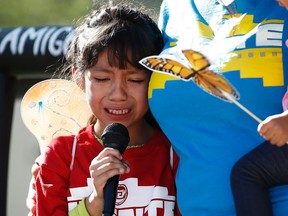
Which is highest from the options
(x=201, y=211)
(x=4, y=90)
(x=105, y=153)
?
(x=4, y=90)

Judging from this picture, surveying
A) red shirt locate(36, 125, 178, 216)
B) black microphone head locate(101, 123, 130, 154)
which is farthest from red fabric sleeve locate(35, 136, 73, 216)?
black microphone head locate(101, 123, 130, 154)

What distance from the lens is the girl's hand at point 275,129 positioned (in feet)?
5.44

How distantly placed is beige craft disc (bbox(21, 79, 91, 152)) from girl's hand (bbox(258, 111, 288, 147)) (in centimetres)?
87

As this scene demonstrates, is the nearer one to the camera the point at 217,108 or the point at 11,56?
the point at 217,108

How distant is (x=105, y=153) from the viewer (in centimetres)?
199

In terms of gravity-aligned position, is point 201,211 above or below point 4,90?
below

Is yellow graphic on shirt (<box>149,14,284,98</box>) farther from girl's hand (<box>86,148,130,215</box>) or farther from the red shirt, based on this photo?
the red shirt

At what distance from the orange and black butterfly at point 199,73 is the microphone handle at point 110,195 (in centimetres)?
32

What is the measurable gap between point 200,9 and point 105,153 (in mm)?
378

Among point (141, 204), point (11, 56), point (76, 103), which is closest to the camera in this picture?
point (141, 204)

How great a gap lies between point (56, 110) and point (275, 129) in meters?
0.96

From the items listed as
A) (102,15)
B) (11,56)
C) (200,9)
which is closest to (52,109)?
(102,15)

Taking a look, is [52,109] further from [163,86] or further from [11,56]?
[11,56]

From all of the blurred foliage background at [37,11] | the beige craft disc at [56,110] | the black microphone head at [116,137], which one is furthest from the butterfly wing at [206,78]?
the blurred foliage background at [37,11]
